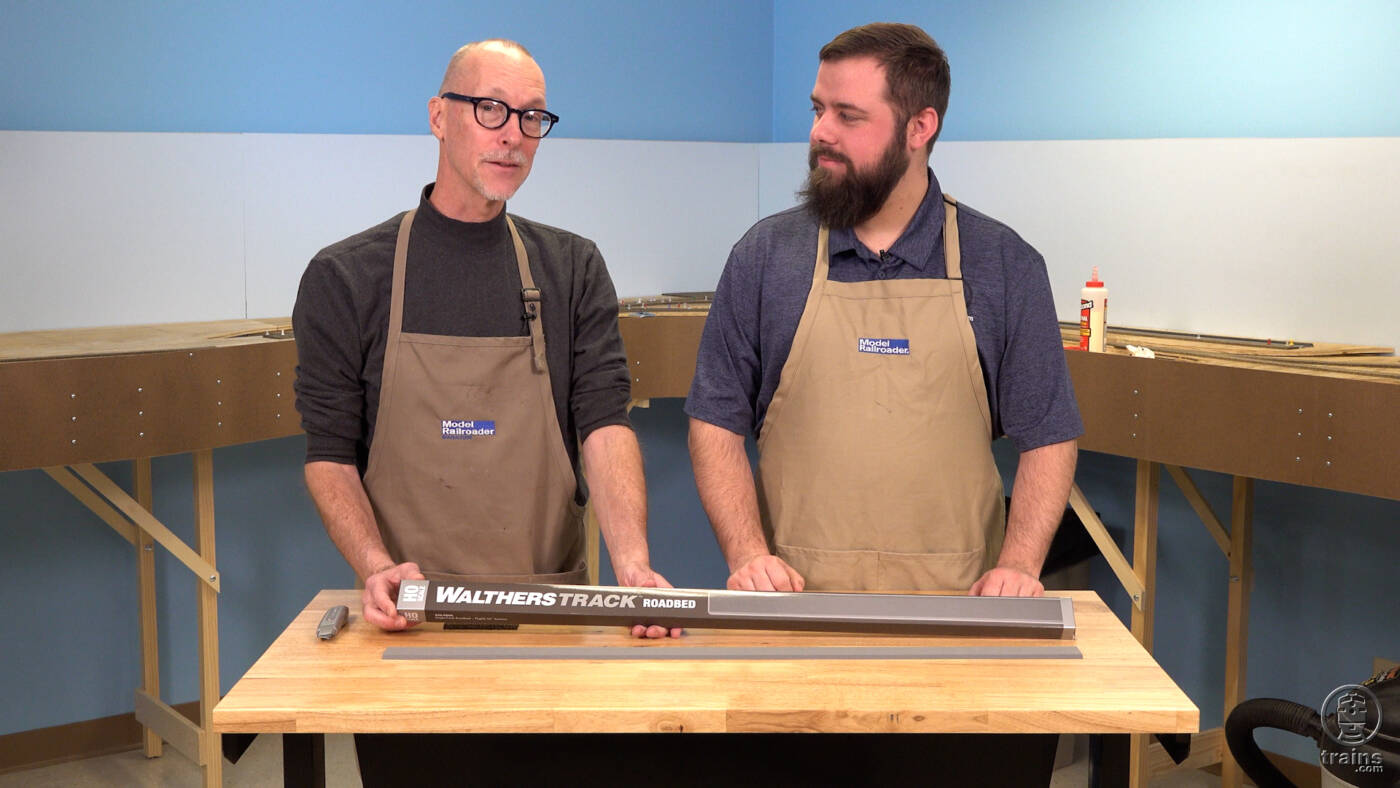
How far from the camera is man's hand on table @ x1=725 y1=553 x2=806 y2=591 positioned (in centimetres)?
165

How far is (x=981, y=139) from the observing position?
3.62 m

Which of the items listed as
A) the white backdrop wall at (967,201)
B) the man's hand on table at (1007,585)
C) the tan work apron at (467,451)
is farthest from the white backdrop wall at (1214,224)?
the tan work apron at (467,451)

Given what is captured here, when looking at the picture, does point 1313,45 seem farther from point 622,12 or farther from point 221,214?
point 221,214

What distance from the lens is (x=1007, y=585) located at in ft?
5.49

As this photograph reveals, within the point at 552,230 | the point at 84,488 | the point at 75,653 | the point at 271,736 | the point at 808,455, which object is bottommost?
the point at 271,736

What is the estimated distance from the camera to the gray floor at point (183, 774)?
10.2 feet

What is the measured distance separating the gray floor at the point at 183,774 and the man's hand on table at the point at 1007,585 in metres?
1.56

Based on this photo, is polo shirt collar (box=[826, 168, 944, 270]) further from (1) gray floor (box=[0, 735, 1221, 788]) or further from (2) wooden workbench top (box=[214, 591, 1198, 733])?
(1) gray floor (box=[0, 735, 1221, 788])

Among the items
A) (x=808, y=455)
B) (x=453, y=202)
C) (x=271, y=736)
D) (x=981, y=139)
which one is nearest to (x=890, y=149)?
(x=808, y=455)

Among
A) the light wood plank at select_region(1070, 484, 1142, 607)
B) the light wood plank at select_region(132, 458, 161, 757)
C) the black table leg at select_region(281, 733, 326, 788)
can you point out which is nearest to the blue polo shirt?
the black table leg at select_region(281, 733, 326, 788)

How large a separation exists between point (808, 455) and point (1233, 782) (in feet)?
5.78

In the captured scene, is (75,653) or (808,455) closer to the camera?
(808,455)

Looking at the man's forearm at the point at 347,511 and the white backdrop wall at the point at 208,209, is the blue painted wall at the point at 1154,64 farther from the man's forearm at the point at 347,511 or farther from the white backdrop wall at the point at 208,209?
the man's forearm at the point at 347,511

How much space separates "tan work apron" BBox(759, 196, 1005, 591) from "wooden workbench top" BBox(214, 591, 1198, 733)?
0.46m
